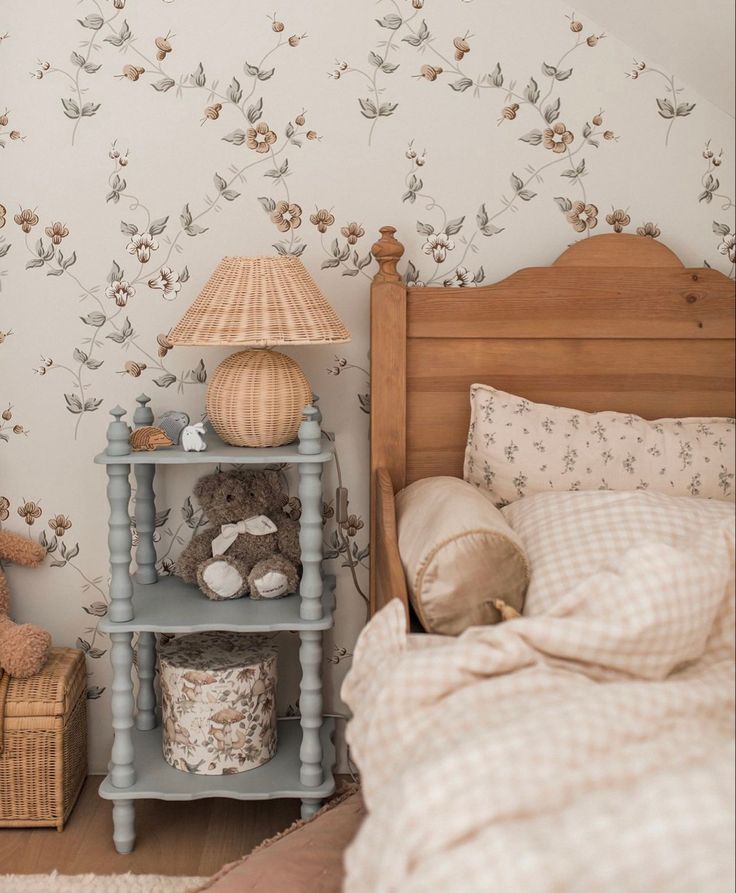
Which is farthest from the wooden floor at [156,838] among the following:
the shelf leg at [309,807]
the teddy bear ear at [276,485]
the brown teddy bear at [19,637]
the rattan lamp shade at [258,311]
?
the rattan lamp shade at [258,311]

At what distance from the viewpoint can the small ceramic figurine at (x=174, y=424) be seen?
1973mm

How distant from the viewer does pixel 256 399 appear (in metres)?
1.89

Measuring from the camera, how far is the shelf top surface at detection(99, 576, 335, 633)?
6.09 ft

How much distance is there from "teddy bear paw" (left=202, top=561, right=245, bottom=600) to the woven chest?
0.40m

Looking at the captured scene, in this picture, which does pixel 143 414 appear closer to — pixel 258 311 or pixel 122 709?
pixel 258 311

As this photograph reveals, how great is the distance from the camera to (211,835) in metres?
2.00

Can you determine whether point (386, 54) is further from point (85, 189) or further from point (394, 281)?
point (85, 189)

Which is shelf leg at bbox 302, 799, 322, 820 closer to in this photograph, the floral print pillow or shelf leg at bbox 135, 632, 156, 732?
shelf leg at bbox 135, 632, 156, 732

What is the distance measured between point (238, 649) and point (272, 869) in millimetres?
487

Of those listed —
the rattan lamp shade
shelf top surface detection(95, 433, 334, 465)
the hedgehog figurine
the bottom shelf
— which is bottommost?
the bottom shelf

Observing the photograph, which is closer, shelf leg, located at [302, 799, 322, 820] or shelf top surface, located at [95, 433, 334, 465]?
shelf top surface, located at [95, 433, 334, 465]

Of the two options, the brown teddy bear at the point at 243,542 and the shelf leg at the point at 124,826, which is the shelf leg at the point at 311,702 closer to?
the brown teddy bear at the point at 243,542

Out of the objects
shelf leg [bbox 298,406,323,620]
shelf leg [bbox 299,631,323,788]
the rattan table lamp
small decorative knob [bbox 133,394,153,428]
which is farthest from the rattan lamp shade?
shelf leg [bbox 299,631,323,788]

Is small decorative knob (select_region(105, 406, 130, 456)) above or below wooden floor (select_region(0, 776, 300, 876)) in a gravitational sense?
above
